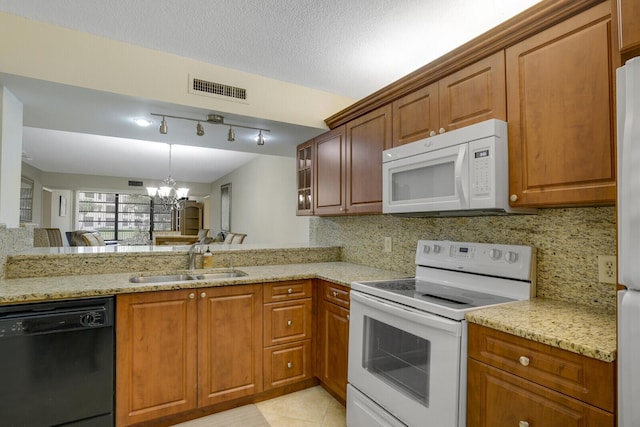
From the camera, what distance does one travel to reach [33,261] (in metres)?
2.20

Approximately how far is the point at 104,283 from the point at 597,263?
256 cm

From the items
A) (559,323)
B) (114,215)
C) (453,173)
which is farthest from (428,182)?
(114,215)

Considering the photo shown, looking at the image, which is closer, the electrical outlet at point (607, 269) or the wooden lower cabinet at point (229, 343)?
the electrical outlet at point (607, 269)

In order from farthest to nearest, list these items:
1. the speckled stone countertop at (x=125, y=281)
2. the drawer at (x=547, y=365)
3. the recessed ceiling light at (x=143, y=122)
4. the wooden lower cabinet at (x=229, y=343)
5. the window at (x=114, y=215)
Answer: the window at (x=114, y=215)
the recessed ceiling light at (x=143, y=122)
the wooden lower cabinet at (x=229, y=343)
the speckled stone countertop at (x=125, y=281)
the drawer at (x=547, y=365)

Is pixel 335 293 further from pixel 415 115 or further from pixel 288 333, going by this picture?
pixel 415 115

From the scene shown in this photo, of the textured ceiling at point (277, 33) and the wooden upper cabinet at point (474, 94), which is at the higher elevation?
the textured ceiling at point (277, 33)

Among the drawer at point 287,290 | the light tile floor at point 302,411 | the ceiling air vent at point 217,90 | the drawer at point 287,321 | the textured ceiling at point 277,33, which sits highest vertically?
the textured ceiling at point 277,33

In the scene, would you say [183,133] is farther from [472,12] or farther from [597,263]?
[597,263]

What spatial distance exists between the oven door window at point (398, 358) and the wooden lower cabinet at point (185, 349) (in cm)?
81

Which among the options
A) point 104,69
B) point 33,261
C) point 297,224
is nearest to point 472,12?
point 104,69

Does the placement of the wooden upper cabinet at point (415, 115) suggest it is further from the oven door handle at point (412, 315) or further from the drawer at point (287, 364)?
the drawer at point (287, 364)

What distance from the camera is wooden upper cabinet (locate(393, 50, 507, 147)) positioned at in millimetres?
1633

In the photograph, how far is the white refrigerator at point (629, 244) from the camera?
2.82 ft

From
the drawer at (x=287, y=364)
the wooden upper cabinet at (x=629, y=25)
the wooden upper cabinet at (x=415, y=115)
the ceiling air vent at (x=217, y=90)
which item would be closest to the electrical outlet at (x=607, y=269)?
the wooden upper cabinet at (x=629, y=25)
